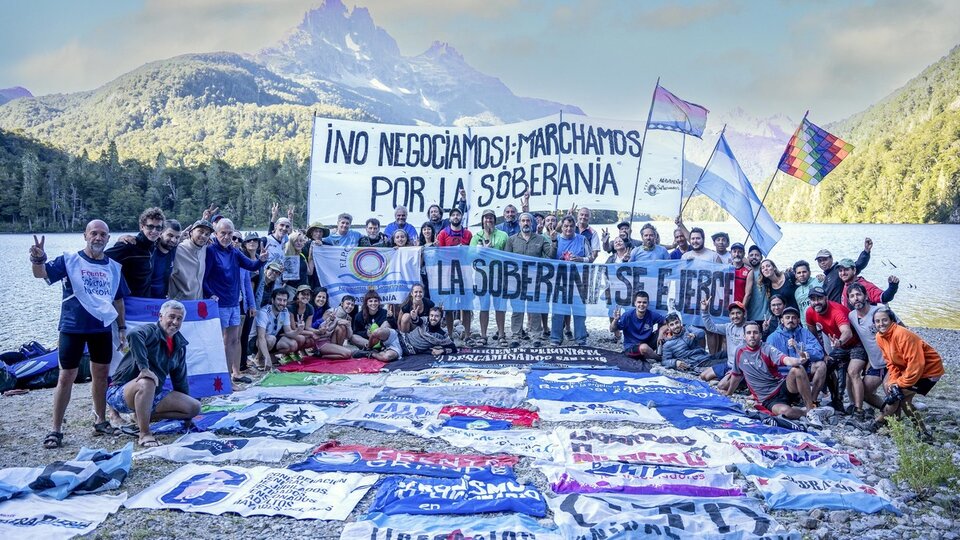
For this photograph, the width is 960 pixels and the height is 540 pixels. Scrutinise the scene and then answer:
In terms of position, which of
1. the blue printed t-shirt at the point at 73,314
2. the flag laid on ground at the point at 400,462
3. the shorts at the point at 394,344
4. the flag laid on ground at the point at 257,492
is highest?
the blue printed t-shirt at the point at 73,314

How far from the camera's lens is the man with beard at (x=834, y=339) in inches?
280

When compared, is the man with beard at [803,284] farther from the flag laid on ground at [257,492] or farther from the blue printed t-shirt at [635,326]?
the flag laid on ground at [257,492]

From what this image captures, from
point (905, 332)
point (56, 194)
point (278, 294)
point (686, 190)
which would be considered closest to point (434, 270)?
point (278, 294)

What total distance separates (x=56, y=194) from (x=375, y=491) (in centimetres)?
9579

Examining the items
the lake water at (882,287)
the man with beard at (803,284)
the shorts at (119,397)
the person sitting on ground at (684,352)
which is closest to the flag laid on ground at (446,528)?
the shorts at (119,397)

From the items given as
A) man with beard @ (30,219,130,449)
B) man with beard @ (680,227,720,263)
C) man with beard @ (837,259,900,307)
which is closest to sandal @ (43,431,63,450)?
man with beard @ (30,219,130,449)

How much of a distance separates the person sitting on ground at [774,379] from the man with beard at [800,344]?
0.11 meters

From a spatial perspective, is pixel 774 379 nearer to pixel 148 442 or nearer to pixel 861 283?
pixel 861 283

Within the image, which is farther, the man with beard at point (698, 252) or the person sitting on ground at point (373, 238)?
the person sitting on ground at point (373, 238)

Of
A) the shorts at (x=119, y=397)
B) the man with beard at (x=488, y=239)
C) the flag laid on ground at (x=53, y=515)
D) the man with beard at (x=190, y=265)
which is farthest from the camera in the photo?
the man with beard at (x=488, y=239)

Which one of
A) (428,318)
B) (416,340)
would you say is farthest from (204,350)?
(428,318)

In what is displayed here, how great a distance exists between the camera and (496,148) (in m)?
12.9

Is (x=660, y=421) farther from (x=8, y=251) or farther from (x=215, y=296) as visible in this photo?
(x=8, y=251)

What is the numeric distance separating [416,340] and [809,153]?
7.55 metres
